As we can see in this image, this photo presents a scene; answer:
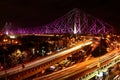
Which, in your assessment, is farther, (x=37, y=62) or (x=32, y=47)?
(x=32, y=47)

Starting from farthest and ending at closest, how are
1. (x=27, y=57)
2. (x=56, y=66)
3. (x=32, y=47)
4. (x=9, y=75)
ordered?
(x=32, y=47) → (x=27, y=57) → (x=56, y=66) → (x=9, y=75)

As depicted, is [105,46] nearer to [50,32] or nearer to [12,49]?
[12,49]

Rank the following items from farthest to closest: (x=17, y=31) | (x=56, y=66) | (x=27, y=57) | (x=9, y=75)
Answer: (x=17, y=31), (x=27, y=57), (x=56, y=66), (x=9, y=75)

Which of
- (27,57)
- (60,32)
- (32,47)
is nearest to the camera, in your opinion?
(27,57)

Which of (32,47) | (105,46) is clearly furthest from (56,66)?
(105,46)

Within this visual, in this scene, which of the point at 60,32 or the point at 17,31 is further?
the point at 17,31

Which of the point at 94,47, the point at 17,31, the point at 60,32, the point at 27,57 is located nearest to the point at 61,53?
the point at 27,57

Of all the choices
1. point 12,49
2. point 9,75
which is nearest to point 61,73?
point 9,75

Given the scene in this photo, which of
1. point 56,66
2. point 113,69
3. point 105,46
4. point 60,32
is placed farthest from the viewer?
point 60,32

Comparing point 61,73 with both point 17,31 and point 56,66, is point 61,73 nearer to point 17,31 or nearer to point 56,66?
point 56,66
